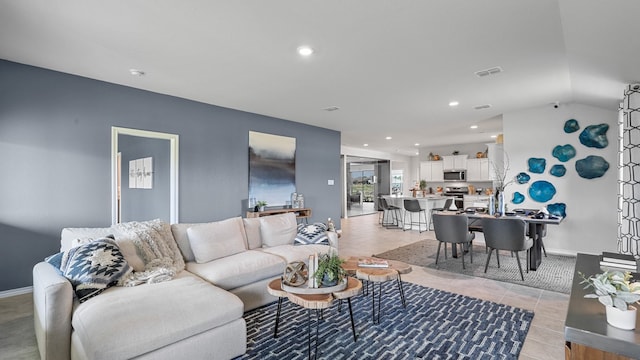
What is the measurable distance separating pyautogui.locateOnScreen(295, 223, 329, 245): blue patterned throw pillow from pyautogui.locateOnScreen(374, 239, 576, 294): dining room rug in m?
1.69

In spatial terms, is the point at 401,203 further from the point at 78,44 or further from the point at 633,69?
the point at 78,44

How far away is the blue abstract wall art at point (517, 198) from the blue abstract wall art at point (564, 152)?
0.88 m

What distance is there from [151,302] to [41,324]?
751 mm

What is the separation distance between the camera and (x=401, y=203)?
8.60 metres

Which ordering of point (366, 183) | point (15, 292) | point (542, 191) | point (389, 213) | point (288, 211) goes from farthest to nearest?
point (366, 183) < point (389, 213) < point (288, 211) < point (542, 191) < point (15, 292)

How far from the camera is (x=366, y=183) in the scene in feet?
Result: 50.1

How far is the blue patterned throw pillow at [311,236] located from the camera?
3.99m

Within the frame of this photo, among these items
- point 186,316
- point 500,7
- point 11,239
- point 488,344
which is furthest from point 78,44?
point 488,344

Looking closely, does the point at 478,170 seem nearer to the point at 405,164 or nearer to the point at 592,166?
the point at 405,164

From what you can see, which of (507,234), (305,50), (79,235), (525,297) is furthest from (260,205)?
(525,297)

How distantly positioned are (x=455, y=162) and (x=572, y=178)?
512cm

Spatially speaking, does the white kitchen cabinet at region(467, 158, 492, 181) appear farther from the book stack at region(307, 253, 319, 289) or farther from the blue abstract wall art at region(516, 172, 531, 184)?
the book stack at region(307, 253, 319, 289)

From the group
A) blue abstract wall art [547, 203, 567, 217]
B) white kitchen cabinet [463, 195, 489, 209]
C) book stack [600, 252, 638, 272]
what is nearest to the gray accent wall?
book stack [600, 252, 638, 272]

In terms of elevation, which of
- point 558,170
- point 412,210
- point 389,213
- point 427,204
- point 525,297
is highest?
point 558,170
